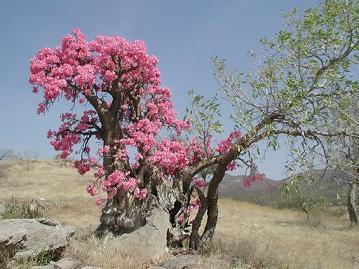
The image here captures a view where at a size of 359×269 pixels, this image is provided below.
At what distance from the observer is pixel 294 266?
12766mm

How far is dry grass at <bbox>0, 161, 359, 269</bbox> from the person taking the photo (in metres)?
12.5

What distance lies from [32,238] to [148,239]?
3.58 metres

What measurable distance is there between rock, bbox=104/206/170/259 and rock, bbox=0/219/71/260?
1931 millimetres

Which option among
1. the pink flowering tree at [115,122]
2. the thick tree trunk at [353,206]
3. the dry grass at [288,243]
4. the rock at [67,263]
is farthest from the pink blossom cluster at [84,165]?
the thick tree trunk at [353,206]

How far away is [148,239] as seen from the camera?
13016 millimetres

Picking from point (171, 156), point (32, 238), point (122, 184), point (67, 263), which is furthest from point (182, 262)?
point (32, 238)

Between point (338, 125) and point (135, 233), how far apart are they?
5.85 m

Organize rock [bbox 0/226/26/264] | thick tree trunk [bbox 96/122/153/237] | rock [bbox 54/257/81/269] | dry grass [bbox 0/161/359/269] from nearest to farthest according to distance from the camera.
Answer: rock [bbox 0/226/26/264]
rock [bbox 54/257/81/269]
dry grass [bbox 0/161/359/269]
thick tree trunk [bbox 96/122/153/237]

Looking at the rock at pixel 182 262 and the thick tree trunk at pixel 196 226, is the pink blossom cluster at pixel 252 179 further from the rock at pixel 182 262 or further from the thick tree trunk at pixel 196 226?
the rock at pixel 182 262

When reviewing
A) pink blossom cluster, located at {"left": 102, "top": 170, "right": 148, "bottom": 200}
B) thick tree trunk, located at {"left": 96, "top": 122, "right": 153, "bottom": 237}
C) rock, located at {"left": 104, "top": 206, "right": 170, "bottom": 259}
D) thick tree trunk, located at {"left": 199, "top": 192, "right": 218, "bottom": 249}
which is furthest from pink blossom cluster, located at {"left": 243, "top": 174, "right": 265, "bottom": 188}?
pink blossom cluster, located at {"left": 102, "top": 170, "right": 148, "bottom": 200}

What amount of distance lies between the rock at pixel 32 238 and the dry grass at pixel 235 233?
74 centimetres

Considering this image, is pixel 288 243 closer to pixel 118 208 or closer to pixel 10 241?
pixel 118 208

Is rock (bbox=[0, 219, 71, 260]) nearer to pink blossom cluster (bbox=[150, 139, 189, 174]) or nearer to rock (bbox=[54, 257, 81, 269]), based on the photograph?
rock (bbox=[54, 257, 81, 269])

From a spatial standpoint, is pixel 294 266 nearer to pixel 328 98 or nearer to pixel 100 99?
pixel 328 98
